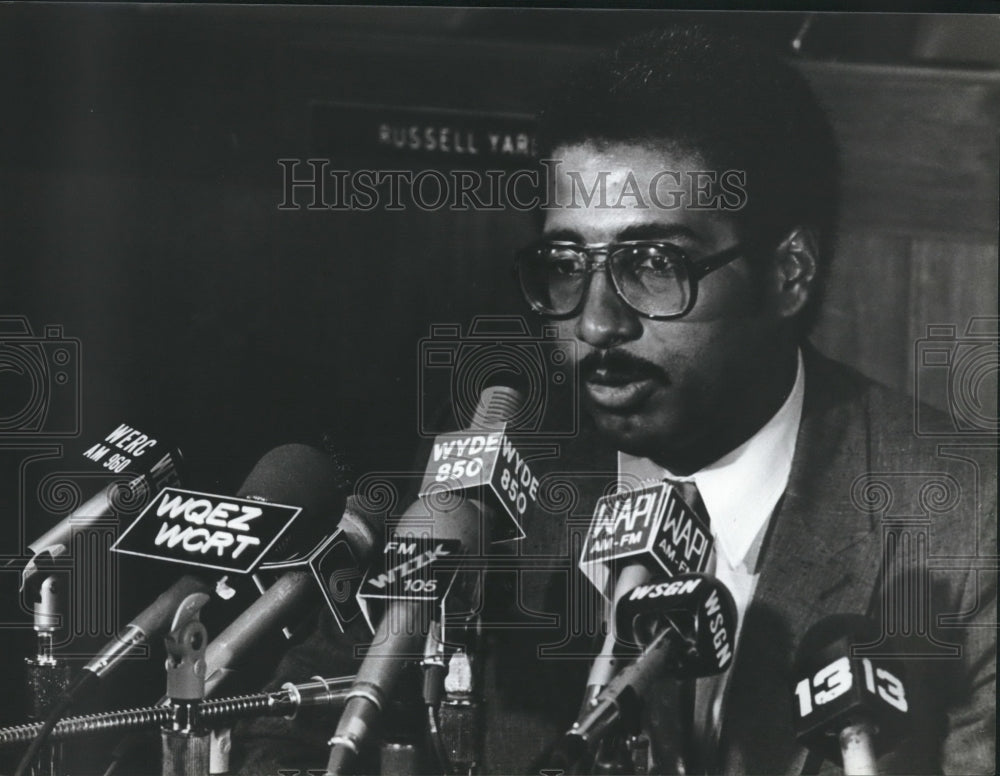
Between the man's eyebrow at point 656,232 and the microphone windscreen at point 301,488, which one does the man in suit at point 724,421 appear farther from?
the microphone windscreen at point 301,488

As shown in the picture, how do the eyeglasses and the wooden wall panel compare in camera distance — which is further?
the wooden wall panel

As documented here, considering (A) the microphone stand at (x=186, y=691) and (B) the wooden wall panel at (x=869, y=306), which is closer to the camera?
(A) the microphone stand at (x=186, y=691)

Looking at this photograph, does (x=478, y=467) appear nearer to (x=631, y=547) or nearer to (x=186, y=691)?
(x=631, y=547)

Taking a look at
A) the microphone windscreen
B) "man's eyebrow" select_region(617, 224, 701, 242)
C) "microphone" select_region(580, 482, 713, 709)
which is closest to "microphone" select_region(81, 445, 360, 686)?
the microphone windscreen

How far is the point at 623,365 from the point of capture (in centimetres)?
302

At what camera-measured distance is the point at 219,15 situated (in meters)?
3.07

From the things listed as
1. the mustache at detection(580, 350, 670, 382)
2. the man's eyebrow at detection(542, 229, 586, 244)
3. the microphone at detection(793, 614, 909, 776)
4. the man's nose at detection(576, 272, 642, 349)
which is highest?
the man's eyebrow at detection(542, 229, 586, 244)

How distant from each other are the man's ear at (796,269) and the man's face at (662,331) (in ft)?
0.12

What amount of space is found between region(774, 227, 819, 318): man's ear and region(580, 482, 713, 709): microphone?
537 mm

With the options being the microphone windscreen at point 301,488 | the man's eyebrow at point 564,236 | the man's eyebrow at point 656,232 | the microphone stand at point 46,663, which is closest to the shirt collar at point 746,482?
the man's eyebrow at point 656,232

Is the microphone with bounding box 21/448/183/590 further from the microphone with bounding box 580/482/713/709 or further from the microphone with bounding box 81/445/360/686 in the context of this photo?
the microphone with bounding box 580/482/713/709

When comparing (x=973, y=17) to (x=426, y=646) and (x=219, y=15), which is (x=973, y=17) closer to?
(x=219, y=15)

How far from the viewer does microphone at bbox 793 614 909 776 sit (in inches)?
120

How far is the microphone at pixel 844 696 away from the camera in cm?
304
